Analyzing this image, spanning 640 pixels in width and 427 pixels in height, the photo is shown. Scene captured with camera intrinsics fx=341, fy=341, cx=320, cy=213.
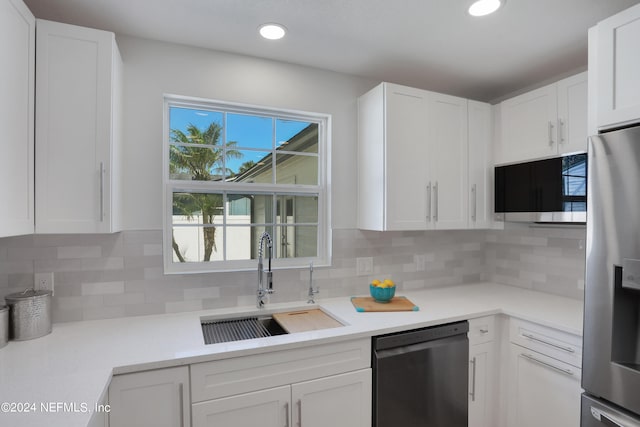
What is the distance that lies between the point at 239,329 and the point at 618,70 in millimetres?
2154

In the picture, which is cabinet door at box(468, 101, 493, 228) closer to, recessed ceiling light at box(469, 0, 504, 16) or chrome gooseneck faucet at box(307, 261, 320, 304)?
recessed ceiling light at box(469, 0, 504, 16)

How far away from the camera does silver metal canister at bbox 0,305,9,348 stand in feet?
4.80

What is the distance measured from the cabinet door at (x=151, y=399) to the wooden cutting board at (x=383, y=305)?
1.04m

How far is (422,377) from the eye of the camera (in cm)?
182

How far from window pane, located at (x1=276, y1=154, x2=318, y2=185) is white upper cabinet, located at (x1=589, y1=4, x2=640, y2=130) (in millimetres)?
1568

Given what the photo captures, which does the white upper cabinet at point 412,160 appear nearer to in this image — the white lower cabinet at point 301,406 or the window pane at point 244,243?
the window pane at point 244,243

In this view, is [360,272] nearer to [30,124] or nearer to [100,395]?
[100,395]

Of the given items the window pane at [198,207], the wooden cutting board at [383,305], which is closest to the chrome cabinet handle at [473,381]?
the wooden cutting board at [383,305]

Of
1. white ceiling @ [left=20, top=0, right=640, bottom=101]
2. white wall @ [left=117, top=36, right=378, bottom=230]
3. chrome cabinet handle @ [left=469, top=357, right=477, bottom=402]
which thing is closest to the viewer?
white ceiling @ [left=20, top=0, right=640, bottom=101]

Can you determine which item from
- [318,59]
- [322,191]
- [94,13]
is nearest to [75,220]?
[94,13]

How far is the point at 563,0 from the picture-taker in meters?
1.57

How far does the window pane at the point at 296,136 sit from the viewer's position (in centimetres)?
232

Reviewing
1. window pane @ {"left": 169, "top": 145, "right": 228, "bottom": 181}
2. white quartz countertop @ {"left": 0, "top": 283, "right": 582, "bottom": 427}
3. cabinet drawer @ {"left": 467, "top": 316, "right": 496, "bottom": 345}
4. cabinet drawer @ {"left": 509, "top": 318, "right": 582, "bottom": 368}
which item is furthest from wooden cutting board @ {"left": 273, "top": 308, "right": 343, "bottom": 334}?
cabinet drawer @ {"left": 509, "top": 318, "right": 582, "bottom": 368}

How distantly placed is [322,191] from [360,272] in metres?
0.64
